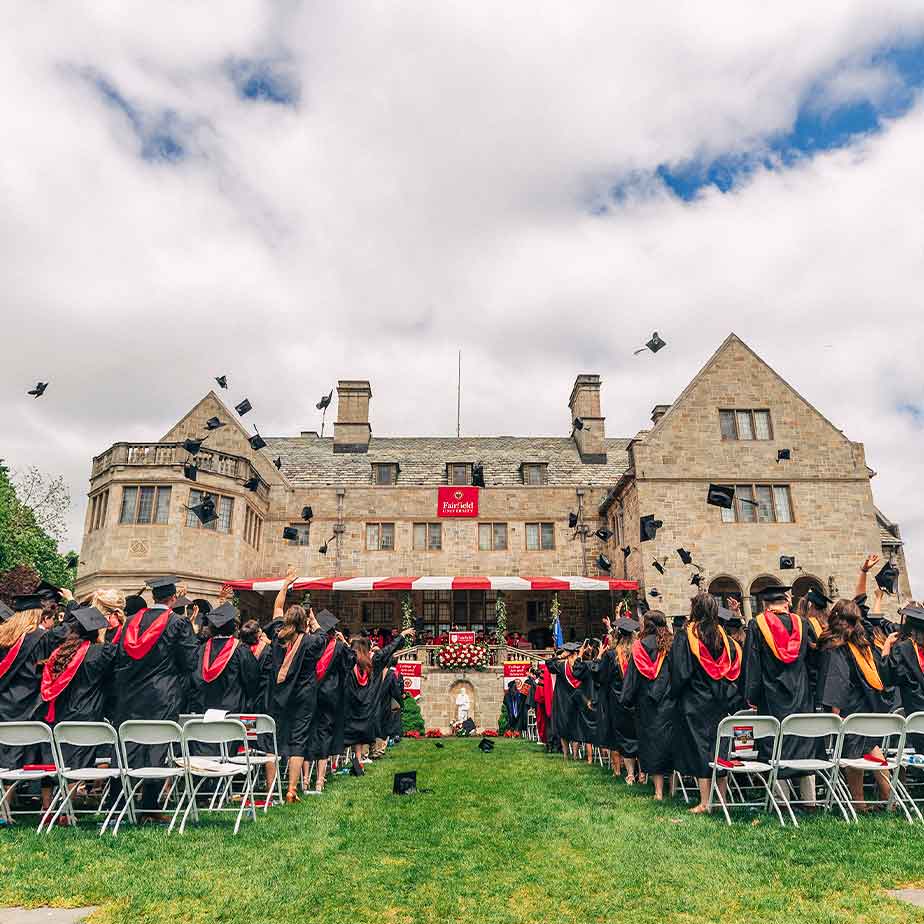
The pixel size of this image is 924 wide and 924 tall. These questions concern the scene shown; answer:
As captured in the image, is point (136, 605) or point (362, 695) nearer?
point (136, 605)

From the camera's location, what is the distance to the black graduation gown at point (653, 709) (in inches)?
277

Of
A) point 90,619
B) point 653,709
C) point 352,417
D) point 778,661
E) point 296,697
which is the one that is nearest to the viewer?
point 90,619

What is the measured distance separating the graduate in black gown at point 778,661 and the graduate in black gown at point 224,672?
5116 millimetres

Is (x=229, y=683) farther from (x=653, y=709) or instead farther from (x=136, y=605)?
(x=653, y=709)

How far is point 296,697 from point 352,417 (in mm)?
25544

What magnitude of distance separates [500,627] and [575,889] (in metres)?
18.5

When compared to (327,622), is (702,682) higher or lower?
lower

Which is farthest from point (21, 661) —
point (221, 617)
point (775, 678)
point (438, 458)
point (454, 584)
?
point (438, 458)

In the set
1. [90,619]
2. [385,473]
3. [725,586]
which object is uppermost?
[385,473]

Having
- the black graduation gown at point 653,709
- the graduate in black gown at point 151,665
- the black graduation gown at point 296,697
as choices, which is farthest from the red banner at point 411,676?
the graduate in black gown at point 151,665

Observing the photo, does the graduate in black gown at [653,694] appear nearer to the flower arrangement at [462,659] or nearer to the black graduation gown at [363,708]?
the black graduation gown at [363,708]

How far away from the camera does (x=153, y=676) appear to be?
6238 millimetres

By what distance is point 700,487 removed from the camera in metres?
23.0

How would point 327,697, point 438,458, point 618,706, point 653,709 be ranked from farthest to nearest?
1. point 438,458
2. point 618,706
3. point 327,697
4. point 653,709
